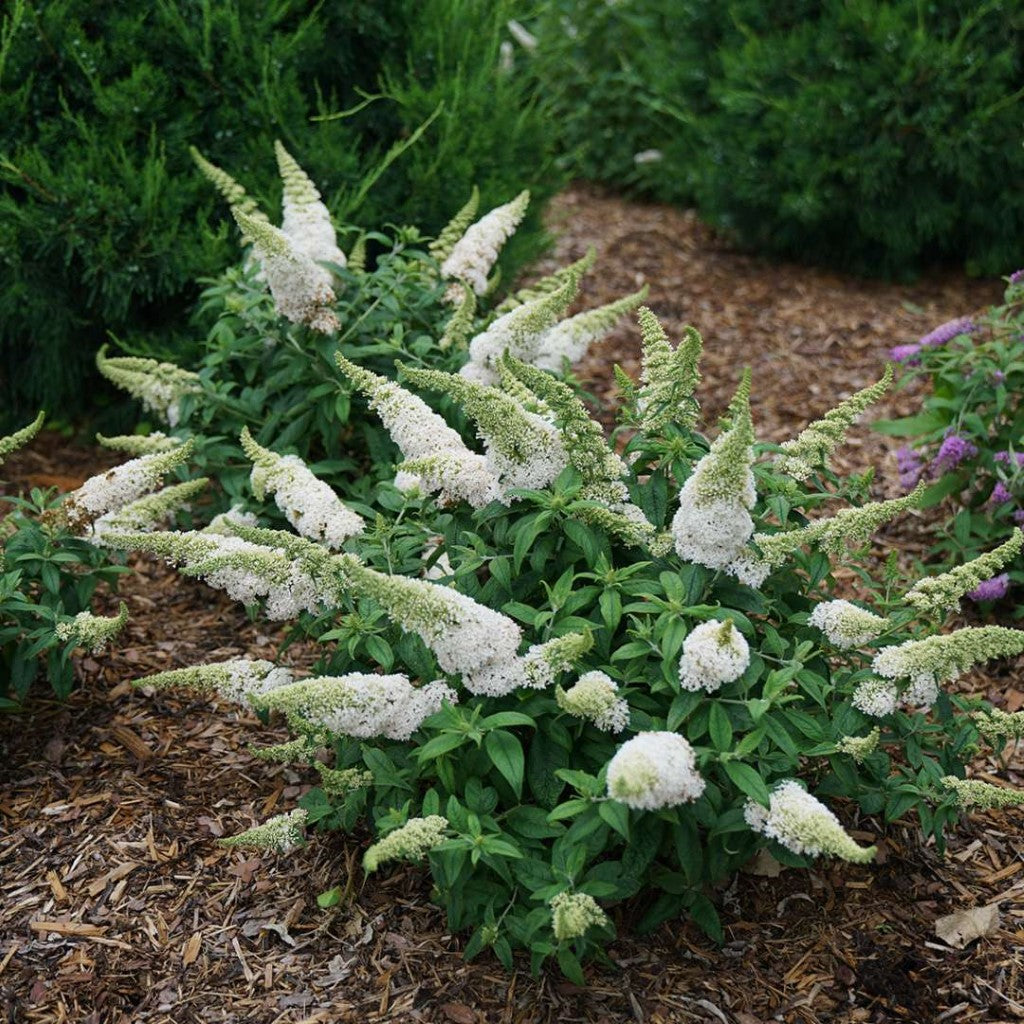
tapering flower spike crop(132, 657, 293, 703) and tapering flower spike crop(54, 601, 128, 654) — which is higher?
tapering flower spike crop(132, 657, 293, 703)

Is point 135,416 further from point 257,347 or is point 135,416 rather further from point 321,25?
point 321,25

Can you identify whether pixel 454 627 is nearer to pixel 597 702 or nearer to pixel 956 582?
pixel 597 702

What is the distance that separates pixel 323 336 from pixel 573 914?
229 centimetres

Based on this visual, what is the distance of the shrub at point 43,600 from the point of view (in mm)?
3301

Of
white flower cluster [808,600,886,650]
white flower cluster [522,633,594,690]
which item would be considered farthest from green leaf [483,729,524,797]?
white flower cluster [808,600,886,650]

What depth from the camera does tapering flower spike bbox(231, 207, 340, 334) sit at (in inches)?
142

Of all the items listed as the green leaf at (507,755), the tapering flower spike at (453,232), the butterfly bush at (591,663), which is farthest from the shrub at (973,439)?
the green leaf at (507,755)

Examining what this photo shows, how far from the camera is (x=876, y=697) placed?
9.11ft

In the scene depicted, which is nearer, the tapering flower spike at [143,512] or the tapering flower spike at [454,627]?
the tapering flower spike at [454,627]

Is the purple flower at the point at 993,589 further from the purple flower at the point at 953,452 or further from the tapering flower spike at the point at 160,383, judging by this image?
the tapering flower spike at the point at 160,383

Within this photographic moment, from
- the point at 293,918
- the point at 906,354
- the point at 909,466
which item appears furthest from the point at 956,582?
the point at 906,354

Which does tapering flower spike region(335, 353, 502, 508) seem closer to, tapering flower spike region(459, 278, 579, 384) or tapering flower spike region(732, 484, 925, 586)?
tapering flower spike region(459, 278, 579, 384)

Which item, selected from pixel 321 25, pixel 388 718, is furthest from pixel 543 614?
pixel 321 25

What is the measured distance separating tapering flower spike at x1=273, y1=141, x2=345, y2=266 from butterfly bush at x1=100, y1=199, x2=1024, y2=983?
1089mm
